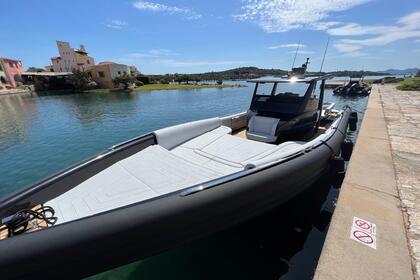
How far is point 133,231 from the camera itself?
1.82m

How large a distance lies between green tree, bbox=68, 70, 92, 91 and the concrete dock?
52948 mm

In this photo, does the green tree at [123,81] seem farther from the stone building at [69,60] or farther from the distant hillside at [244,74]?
the distant hillside at [244,74]

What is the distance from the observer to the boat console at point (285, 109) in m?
4.64

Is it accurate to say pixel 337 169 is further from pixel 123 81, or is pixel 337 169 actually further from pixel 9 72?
pixel 9 72

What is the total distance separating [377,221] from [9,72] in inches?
2587

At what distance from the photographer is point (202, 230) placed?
2.19 m

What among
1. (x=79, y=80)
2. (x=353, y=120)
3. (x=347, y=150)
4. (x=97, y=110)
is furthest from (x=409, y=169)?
(x=79, y=80)

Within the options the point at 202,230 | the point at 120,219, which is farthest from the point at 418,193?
the point at 120,219

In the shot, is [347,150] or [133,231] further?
[347,150]

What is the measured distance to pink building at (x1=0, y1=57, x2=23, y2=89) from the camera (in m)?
43.3

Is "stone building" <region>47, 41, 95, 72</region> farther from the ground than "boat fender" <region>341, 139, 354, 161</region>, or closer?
farther from the ground

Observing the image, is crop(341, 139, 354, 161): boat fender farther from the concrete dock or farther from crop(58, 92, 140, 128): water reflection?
crop(58, 92, 140, 128): water reflection

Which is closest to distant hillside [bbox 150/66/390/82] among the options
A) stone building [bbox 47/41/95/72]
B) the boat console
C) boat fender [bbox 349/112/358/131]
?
the boat console

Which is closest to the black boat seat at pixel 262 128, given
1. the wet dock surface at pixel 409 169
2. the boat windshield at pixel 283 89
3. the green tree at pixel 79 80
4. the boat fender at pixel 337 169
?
the boat windshield at pixel 283 89
